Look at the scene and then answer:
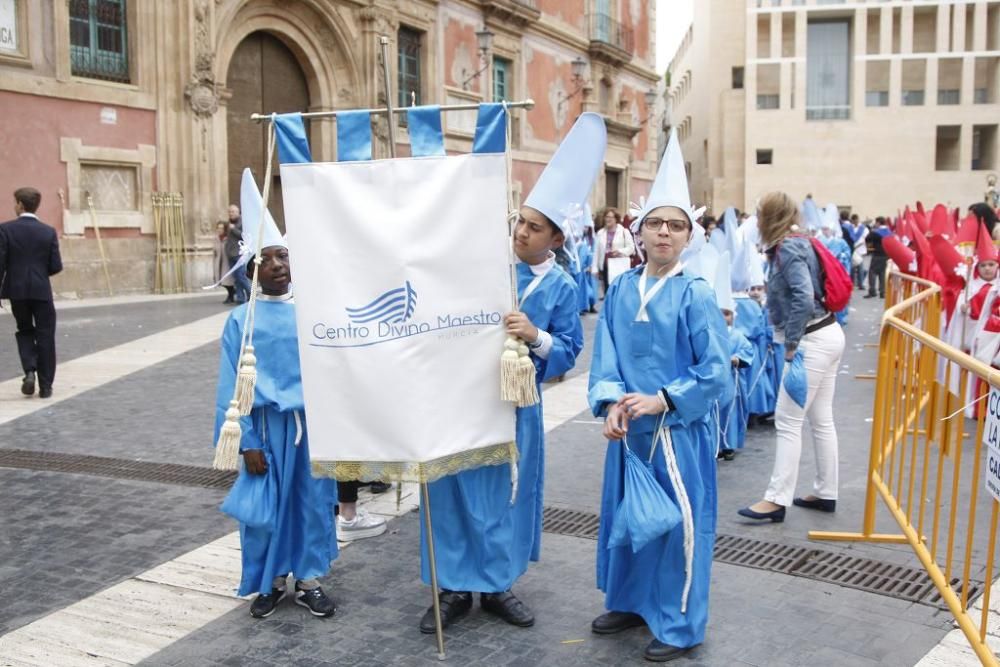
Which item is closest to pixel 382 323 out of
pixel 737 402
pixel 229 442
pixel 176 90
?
pixel 229 442

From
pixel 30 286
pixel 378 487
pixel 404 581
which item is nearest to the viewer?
pixel 404 581

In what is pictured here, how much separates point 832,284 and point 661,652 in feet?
8.58

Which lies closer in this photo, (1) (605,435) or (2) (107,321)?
(1) (605,435)

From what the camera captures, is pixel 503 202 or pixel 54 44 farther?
pixel 54 44

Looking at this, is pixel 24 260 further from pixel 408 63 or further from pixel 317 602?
pixel 408 63

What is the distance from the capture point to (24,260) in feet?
29.1

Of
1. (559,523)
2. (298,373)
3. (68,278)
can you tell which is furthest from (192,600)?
(68,278)

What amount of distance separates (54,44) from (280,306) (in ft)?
46.1

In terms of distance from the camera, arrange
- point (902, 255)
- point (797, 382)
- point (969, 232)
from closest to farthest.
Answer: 1. point (797, 382)
2. point (969, 232)
3. point (902, 255)

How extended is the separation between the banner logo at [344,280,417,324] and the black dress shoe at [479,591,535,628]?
135cm

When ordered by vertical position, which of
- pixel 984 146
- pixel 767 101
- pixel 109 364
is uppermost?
pixel 767 101

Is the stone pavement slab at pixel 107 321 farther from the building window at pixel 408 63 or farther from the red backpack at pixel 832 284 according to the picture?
the building window at pixel 408 63

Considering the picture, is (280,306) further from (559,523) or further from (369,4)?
(369,4)

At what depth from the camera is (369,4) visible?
22266 mm
